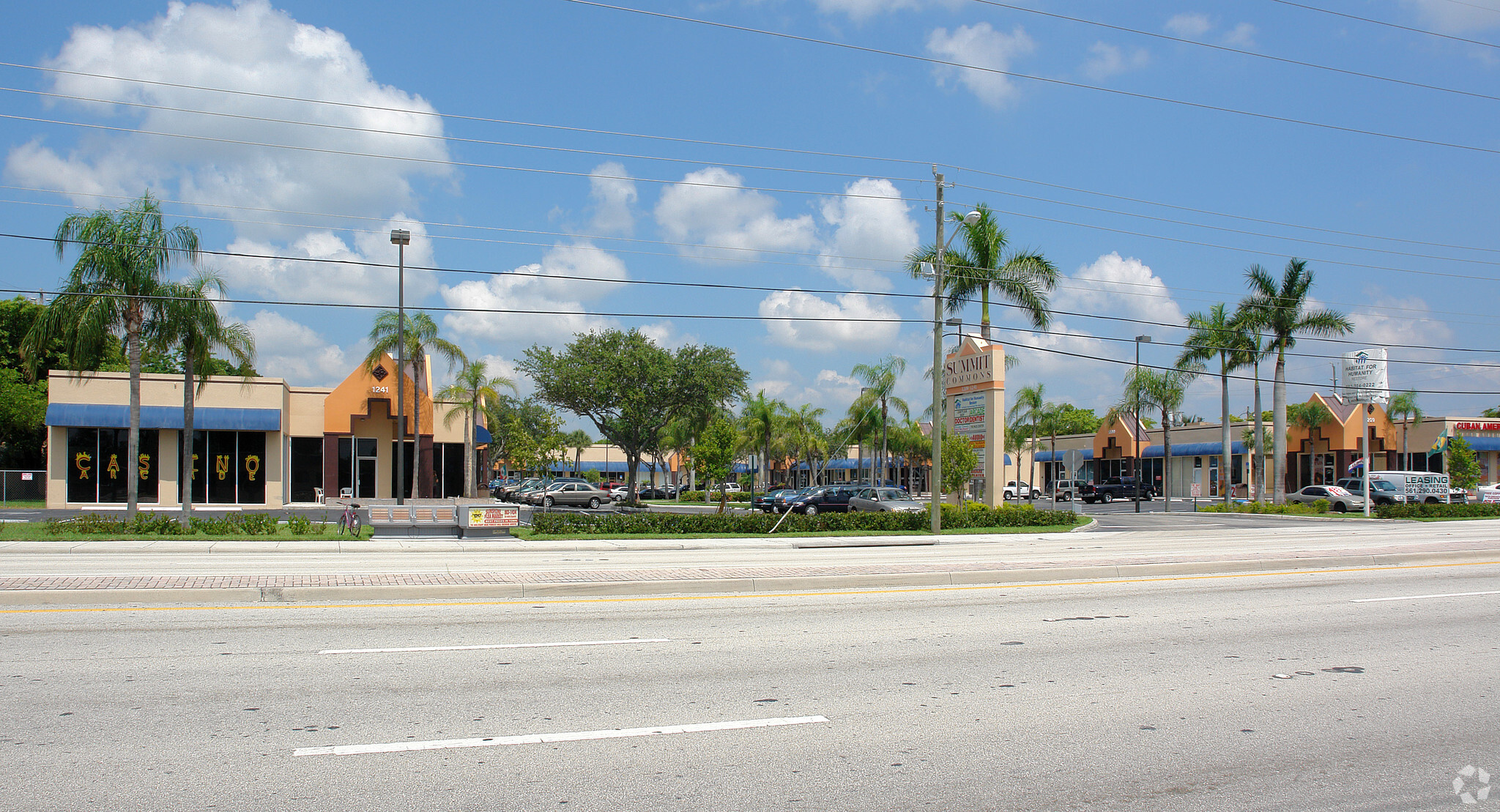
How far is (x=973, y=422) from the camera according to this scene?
3131 centimetres

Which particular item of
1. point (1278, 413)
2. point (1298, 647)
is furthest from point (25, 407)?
point (1278, 413)

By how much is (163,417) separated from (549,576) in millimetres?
32241

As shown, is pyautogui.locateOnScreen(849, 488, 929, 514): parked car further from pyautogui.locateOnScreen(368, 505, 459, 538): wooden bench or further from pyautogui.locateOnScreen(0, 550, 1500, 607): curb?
pyautogui.locateOnScreen(0, 550, 1500, 607): curb

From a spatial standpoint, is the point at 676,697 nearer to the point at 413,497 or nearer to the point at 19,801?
the point at 19,801

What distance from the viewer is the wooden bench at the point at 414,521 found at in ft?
78.7

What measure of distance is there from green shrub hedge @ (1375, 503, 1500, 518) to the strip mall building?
3925 cm

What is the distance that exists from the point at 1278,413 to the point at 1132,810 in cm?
4722

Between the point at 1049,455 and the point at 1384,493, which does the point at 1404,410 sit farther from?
the point at 1049,455

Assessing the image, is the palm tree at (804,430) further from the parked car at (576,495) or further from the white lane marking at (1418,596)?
the white lane marking at (1418,596)

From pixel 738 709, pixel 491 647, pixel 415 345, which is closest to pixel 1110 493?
pixel 415 345

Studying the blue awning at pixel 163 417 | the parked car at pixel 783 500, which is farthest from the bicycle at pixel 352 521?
the parked car at pixel 783 500

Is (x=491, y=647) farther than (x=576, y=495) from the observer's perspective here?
No

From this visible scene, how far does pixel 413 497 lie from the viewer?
35156 mm

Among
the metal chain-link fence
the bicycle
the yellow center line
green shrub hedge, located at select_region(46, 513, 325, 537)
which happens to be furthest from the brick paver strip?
the metal chain-link fence
